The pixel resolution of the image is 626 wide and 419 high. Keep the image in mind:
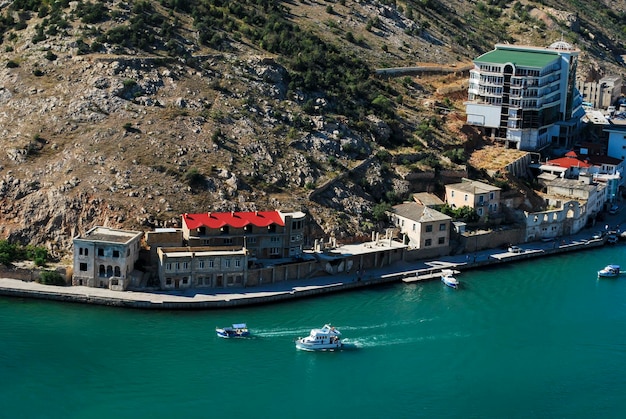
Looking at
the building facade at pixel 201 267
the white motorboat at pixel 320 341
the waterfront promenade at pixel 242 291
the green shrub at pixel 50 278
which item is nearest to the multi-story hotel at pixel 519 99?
the waterfront promenade at pixel 242 291

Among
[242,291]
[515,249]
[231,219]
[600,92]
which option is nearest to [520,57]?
[515,249]

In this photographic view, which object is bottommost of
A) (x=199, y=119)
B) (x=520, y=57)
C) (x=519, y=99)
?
(x=199, y=119)

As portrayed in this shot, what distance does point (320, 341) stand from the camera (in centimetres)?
6241

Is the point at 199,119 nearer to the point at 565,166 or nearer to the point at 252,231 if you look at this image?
the point at 252,231

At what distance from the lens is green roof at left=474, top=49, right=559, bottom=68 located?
324ft

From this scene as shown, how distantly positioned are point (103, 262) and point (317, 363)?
17.0m

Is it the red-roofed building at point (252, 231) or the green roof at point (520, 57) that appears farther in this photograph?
the green roof at point (520, 57)

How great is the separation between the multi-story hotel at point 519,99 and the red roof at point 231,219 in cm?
3241

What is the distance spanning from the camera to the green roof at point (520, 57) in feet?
324

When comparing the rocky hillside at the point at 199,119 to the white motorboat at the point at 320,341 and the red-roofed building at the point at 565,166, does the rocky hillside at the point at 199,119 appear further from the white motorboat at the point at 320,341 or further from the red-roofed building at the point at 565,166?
the white motorboat at the point at 320,341

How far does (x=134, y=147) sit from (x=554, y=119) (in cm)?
4408

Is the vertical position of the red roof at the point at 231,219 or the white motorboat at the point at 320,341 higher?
the red roof at the point at 231,219

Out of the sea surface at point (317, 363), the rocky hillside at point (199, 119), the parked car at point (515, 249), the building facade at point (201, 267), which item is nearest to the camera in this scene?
the sea surface at point (317, 363)

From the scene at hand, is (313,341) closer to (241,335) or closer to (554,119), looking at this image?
(241,335)
